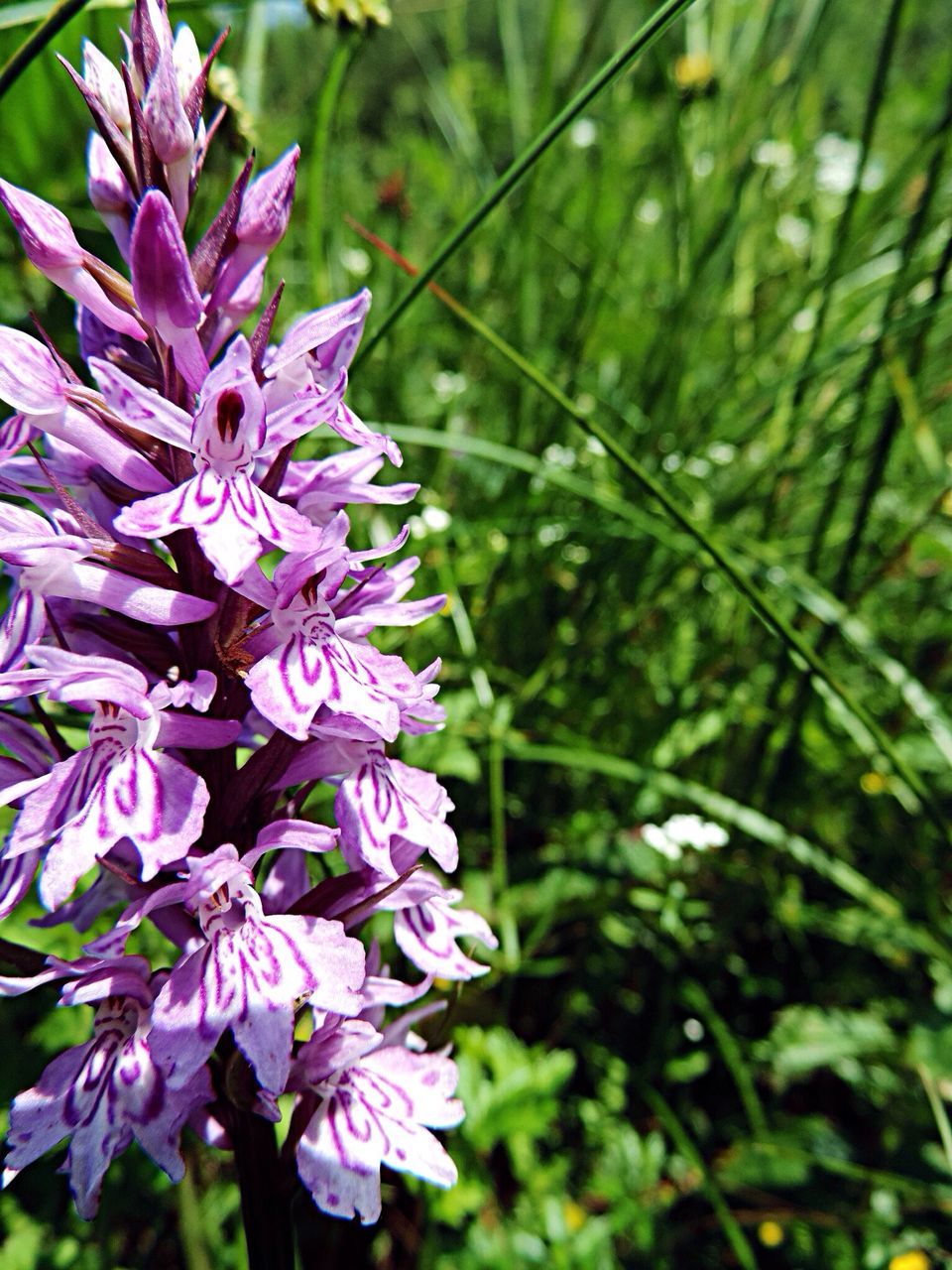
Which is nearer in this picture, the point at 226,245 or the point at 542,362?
the point at 226,245

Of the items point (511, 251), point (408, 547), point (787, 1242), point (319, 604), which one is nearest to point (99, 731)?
point (319, 604)

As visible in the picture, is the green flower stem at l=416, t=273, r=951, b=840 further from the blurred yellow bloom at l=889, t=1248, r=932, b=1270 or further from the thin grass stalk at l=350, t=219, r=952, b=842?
the blurred yellow bloom at l=889, t=1248, r=932, b=1270

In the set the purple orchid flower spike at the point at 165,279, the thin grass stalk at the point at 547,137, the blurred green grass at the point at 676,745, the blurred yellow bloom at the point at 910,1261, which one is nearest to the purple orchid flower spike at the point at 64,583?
the purple orchid flower spike at the point at 165,279

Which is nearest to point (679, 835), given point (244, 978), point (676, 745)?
point (676, 745)

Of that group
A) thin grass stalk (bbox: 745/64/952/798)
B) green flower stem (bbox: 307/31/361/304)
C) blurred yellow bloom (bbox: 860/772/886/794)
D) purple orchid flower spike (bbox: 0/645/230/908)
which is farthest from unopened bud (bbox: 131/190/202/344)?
blurred yellow bloom (bbox: 860/772/886/794)

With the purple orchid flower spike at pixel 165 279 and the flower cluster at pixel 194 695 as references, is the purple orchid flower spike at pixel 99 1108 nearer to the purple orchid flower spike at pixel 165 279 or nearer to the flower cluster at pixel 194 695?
the flower cluster at pixel 194 695

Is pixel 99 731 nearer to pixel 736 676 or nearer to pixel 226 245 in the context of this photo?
pixel 226 245
